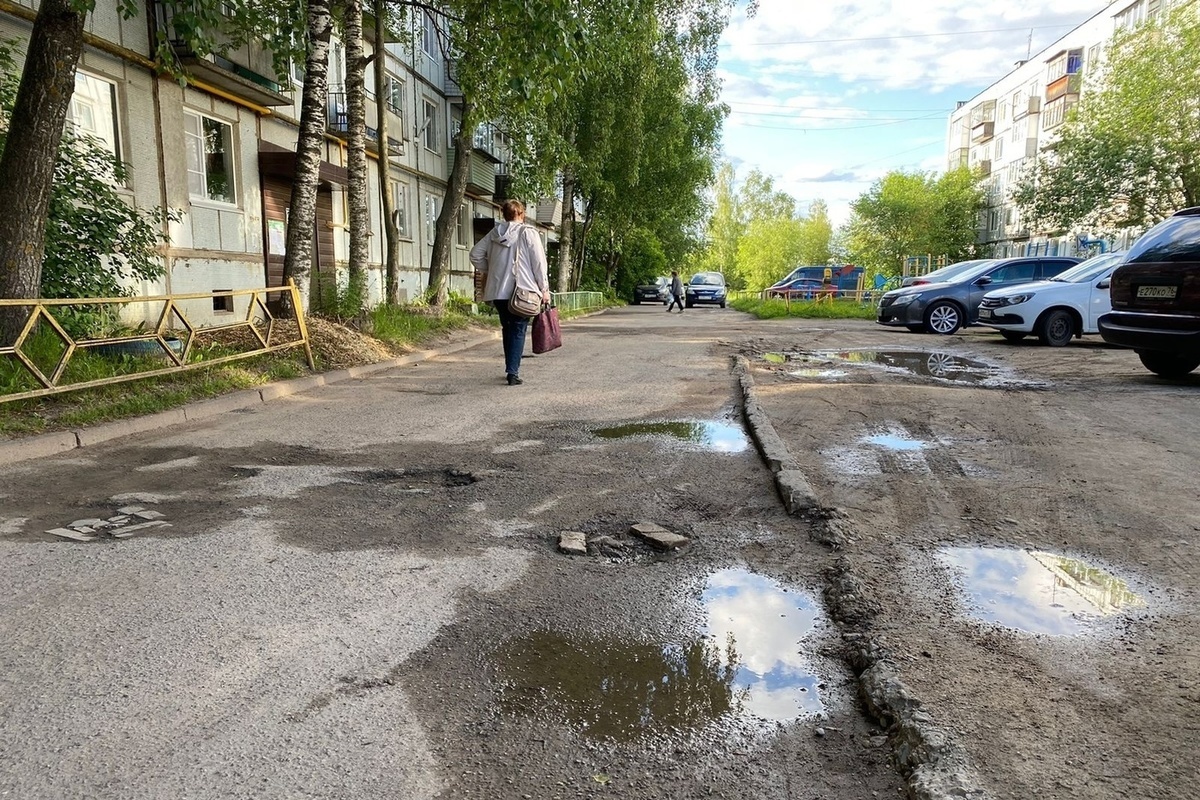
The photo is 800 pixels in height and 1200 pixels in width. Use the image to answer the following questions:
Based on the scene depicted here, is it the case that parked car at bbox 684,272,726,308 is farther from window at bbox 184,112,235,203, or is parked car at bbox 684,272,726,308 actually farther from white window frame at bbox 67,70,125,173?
white window frame at bbox 67,70,125,173

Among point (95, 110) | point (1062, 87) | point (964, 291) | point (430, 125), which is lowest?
point (964, 291)

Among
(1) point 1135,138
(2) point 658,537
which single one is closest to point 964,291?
(2) point 658,537

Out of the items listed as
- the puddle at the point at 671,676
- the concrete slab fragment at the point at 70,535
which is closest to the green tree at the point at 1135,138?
the puddle at the point at 671,676

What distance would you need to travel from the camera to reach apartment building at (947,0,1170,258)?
4362 centimetres

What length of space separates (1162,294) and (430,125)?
23224 mm

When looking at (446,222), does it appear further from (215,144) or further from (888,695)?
(888,695)

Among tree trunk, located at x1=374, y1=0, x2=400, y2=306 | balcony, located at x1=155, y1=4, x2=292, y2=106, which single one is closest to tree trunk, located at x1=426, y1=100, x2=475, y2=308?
tree trunk, located at x1=374, y1=0, x2=400, y2=306

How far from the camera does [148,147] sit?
12.2m

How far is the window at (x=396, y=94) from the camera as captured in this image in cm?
2198

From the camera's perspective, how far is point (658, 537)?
3754 millimetres

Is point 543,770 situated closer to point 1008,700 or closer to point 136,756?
point 136,756

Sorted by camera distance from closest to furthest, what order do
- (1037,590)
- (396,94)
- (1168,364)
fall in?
(1037,590), (1168,364), (396,94)

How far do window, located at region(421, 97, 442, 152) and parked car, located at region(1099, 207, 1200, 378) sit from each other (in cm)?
2124

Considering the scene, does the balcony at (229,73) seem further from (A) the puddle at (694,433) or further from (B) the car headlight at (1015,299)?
(B) the car headlight at (1015,299)
